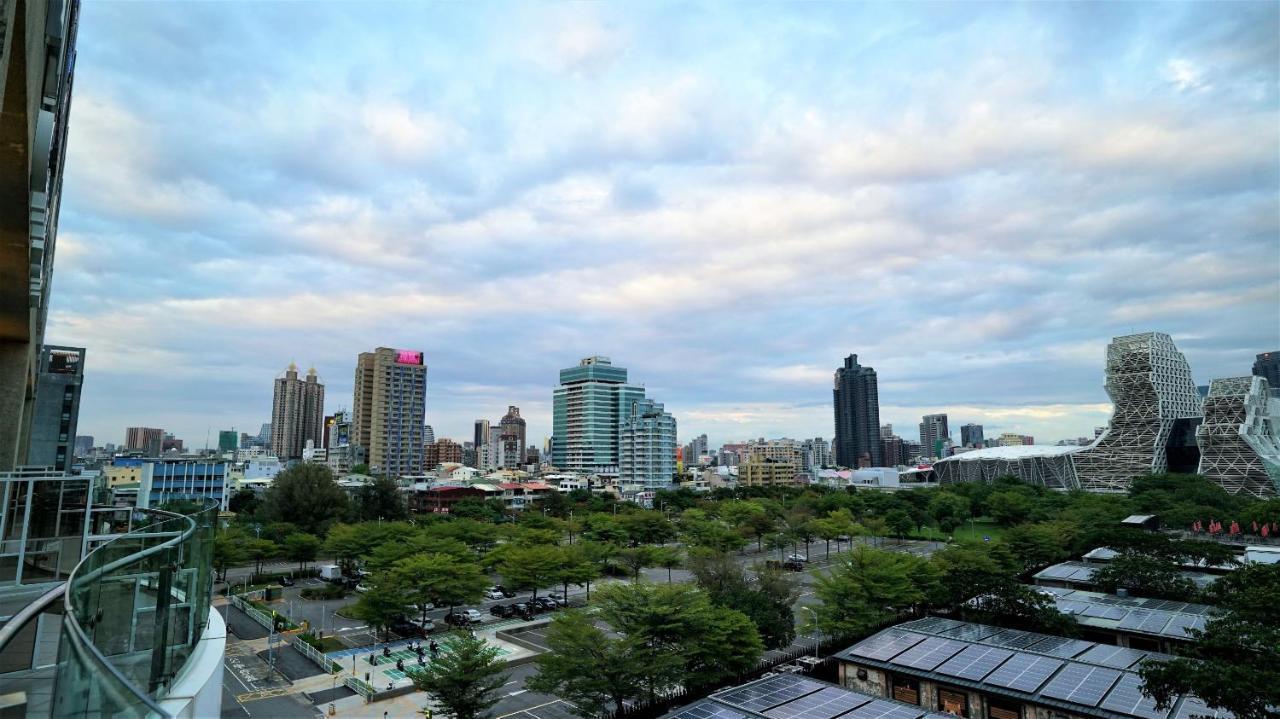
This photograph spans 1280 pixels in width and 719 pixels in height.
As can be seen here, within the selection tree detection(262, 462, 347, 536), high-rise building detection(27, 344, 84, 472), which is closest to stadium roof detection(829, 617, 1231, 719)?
tree detection(262, 462, 347, 536)

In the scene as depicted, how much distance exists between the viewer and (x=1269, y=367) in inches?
6870

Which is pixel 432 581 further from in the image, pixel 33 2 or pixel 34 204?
pixel 33 2

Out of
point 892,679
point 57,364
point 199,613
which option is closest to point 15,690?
point 199,613

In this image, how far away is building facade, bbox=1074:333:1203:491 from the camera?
8488cm

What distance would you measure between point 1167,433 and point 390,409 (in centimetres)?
12286

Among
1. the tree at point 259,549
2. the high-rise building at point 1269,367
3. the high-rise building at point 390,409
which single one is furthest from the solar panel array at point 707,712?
the high-rise building at point 1269,367

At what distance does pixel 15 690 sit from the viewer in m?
6.95

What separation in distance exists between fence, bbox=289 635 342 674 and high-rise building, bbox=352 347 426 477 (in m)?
94.1

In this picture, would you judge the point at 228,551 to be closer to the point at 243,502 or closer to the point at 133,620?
the point at 133,620

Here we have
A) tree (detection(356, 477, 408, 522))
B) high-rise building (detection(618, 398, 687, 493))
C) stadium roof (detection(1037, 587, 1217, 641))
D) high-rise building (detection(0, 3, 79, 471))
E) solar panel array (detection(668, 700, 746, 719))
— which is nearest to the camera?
high-rise building (detection(0, 3, 79, 471))

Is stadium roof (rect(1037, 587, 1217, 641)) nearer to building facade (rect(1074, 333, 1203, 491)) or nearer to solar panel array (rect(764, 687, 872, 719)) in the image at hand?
solar panel array (rect(764, 687, 872, 719))

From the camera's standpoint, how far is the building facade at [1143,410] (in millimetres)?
84875

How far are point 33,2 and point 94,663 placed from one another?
533 cm

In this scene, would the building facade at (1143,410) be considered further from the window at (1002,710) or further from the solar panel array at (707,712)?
the solar panel array at (707,712)
